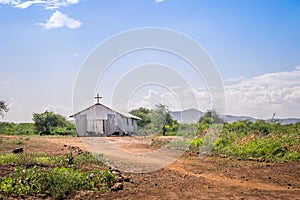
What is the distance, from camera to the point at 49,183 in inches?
327

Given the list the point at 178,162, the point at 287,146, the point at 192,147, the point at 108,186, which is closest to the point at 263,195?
the point at 108,186

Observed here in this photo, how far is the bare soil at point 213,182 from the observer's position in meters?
8.25

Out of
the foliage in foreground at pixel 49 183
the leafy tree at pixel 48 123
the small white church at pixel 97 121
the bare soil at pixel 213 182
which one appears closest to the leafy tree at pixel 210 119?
the small white church at pixel 97 121

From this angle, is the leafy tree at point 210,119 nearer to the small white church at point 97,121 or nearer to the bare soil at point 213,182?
the small white church at point 97,121

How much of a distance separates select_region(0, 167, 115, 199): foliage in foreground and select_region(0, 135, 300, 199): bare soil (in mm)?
343

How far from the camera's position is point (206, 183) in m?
10.1

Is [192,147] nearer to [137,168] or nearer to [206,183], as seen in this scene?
[137,168]

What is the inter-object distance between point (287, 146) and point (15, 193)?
38.5 ft

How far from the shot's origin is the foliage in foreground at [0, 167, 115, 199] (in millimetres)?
8039

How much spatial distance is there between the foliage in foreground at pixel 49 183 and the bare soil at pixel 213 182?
34 centimetres

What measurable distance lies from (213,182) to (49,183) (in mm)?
4476

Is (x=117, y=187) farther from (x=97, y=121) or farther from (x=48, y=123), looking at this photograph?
(x=48, y=123)

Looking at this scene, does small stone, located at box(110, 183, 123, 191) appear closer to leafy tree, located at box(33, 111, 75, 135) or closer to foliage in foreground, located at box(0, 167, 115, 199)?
foliage in foreground, located at box(0, 167, 115, 199)

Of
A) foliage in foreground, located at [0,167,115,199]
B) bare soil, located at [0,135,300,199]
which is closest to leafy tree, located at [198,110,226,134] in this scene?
bare soil, located at [0,135,300,199]
